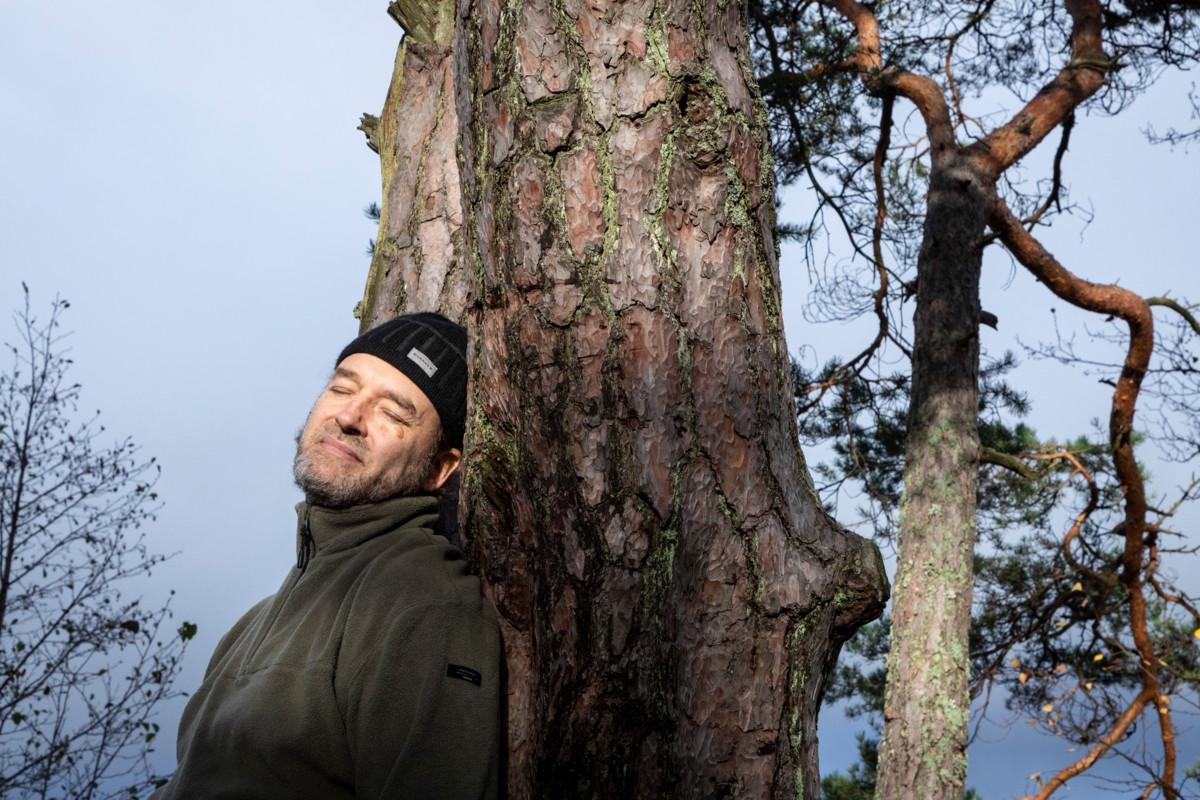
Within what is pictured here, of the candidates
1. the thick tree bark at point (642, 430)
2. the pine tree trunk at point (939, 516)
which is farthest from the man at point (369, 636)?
the pine tree trunk at point (939, 516)

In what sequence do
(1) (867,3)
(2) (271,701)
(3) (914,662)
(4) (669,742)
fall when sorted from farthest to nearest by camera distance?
(1) (867,3) → (3) (914,662) → (2) (271,701) → (4) (669,742)

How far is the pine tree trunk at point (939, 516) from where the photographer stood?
5539 mm

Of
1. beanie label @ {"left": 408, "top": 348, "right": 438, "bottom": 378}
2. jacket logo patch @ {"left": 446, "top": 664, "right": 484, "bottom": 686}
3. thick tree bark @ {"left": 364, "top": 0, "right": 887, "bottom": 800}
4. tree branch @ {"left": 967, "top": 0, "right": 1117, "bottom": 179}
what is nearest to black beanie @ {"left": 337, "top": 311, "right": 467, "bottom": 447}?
beanie label @ {"left": 408, "top": 348, "right": 438, "bottom": 378}

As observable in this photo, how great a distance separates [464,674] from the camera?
1.76m

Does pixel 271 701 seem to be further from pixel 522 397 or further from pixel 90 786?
pixel 90 786

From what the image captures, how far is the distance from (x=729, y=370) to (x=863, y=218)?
6385 mm

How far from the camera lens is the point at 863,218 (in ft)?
25.3

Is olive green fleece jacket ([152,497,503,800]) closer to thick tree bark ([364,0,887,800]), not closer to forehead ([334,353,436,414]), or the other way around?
thick tree bark ([364,0,887,800])

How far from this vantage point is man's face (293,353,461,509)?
226 centimetres

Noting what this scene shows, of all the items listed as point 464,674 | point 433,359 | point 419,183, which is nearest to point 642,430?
point 464,674

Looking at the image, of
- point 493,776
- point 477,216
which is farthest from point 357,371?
point 493,776

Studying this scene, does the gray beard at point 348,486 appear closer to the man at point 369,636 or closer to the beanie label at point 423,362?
the man at point 369,636

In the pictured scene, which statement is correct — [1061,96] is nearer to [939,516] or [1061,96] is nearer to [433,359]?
[939,516]

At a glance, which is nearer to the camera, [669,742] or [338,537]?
[669,742]
